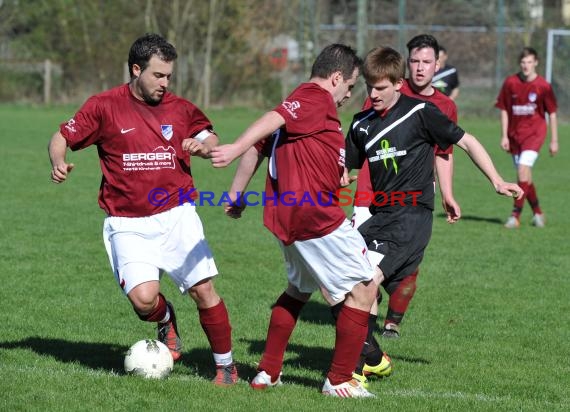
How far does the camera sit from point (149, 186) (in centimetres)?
536

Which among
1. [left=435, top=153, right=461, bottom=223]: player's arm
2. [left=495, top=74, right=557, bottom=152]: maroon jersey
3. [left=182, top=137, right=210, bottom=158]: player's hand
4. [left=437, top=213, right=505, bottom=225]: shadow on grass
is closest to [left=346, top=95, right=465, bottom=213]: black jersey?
[left=435, top=153, right=461, bottom=223]: player's arm

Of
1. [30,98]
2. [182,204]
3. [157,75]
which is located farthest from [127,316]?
[30,98]

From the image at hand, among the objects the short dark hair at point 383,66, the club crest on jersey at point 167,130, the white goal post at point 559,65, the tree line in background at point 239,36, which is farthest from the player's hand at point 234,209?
the tree line in background at point 239,36

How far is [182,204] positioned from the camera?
5.46m

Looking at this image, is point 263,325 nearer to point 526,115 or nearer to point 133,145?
point 133,145

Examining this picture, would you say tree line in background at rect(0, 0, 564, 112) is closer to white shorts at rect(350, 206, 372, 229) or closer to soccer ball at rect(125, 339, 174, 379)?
white shorts at rect(350, 206, 372, 229)

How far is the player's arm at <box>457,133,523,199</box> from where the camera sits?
5.39 meters

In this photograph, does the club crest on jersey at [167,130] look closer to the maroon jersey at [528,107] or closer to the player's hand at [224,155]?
the player's hand at [224,155]

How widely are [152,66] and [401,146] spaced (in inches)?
61.1

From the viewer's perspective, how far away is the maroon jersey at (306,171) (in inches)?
195

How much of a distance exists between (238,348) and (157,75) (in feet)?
6.61

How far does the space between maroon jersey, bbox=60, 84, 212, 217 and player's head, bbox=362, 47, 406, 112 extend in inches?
43.3

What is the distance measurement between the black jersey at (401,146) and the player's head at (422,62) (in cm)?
109

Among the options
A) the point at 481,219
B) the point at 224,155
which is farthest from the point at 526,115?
the point at 224,155
